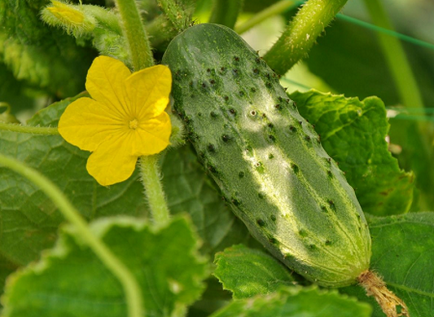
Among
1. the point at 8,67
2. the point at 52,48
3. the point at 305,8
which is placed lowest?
the point at 8,67

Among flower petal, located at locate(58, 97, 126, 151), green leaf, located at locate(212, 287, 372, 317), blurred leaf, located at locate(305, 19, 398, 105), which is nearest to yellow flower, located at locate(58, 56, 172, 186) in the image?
flower petal, located at locate(58, 97, 126, 151)

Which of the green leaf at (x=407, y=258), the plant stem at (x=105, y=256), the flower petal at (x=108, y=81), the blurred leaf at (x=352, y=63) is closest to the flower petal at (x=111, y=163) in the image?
the flower petal at (x=108, y=81)

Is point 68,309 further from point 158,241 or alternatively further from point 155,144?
point 155,144

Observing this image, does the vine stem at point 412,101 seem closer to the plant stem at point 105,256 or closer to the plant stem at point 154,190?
the plant stem at point 154,190

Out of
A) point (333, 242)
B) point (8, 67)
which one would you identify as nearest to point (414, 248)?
point (333, 242)

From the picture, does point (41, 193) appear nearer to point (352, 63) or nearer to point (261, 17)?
point (261, 17)

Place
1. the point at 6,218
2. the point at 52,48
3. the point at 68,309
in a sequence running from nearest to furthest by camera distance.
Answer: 1. the point at 68,309
2. the point at 6,218
3. the point at 52,48
